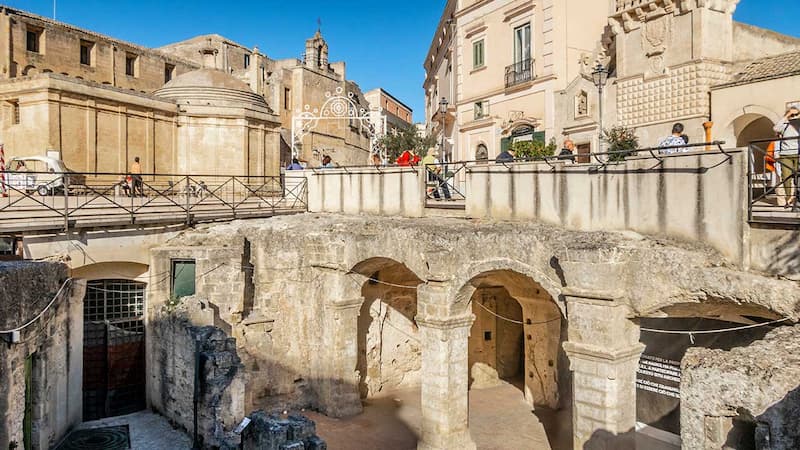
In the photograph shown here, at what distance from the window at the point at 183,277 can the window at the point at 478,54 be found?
14336 millimetres

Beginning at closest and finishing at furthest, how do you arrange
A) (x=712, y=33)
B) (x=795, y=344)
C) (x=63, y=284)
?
1. (x=795, y=344)
2. (x=63, y=284)
3. (x=712, y=33)

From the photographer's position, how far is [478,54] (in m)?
23.0

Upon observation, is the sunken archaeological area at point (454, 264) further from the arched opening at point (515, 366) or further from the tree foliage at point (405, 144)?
the tree foliage at point (405, 144)

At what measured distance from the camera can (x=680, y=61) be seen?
52.3 feet

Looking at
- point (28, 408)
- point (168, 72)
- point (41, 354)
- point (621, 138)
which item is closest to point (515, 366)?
point (621, 138)

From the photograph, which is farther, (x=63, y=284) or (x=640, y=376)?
(x=640, y=376)

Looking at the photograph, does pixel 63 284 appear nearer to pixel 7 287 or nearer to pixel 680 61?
pixel 7 287

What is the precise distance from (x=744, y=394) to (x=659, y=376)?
211 inches

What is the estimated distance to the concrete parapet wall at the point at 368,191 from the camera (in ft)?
44.1

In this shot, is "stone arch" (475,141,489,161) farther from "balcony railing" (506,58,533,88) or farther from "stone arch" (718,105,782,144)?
"stone arch" (718,105,782,144)

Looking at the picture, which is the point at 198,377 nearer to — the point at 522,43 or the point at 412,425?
the point at 412,425

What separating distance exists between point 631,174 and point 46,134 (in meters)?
15.4

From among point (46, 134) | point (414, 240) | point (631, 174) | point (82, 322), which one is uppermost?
point (46, 134)

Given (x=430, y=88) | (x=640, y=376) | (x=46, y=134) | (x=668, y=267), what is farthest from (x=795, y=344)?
(x=430, y=88)
